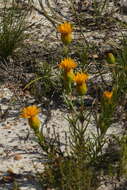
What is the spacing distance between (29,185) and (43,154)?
0.61ft

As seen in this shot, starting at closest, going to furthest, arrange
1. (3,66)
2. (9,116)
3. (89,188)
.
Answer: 1. (89,188)
2. (9,116)
3. (3,66)

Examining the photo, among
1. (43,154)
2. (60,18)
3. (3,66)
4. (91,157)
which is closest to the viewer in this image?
(91,157)

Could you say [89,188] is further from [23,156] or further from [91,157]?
[23,156]

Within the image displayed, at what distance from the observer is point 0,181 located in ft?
7.30

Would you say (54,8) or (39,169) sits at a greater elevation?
(54,8)

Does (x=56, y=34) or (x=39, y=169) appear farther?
(x=56, y=34)

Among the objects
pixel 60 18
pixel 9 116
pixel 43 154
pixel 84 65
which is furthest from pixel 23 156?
pixel 60 18

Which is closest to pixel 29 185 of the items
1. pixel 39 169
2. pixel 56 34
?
pixel 39 169

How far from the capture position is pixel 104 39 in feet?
10.5

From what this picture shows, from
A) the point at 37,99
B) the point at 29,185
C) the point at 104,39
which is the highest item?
the point at 104,39

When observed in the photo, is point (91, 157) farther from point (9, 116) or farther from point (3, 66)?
point (3, 66)

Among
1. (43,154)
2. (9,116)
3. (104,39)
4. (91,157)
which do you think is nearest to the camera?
(91,157)

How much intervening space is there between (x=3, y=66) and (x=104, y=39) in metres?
0.74

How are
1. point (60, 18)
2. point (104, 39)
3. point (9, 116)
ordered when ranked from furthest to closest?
point (60, 18) → point (104, 39) → point (9, 116)
